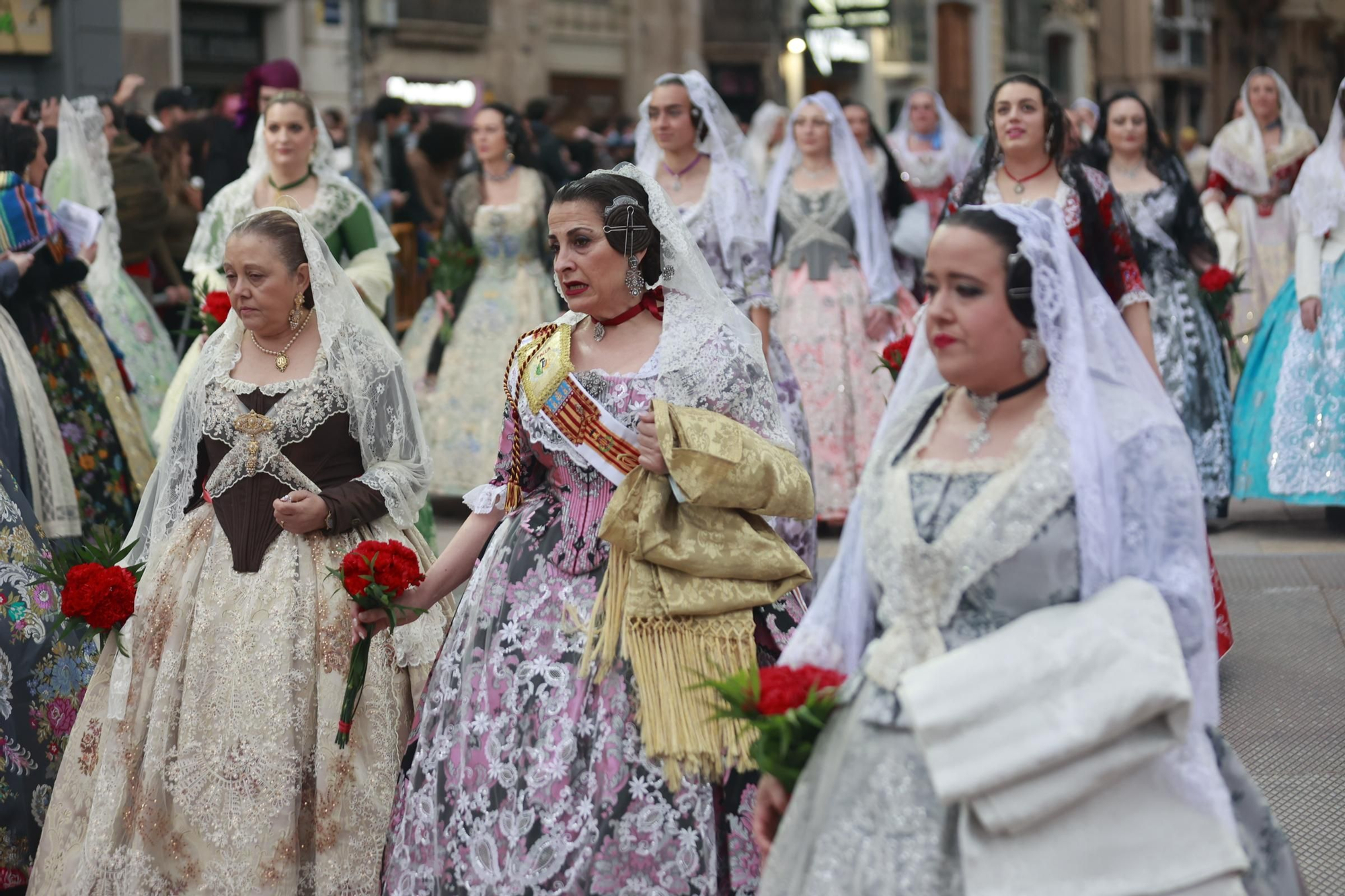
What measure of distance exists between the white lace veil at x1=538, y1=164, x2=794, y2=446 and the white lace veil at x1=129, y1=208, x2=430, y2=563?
0.60 m

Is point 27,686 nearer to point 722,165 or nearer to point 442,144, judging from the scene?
point 722,165

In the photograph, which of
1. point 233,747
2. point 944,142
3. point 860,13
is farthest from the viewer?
point 860,13

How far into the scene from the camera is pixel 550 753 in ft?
12.6

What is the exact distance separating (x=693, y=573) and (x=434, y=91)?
20213 millimetres

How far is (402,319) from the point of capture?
13.1 m

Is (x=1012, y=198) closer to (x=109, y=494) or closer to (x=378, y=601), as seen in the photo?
(x=378, y=601)

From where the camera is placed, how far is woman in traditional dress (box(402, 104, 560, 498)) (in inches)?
376

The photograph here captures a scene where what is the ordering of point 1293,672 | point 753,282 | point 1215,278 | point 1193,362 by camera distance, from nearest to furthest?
point 1293,672, point 753,282, point 1215,278, point 1193,362

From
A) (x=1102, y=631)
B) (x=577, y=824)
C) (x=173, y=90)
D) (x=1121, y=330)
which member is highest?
(x=173, y=90)

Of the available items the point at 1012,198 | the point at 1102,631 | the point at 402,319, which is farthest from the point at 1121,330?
the point at 402,319

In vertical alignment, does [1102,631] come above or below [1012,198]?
below

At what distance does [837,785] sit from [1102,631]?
51 centimetres

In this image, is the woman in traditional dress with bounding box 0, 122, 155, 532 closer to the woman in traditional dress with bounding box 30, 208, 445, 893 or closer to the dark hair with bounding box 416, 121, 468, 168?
the woman in traditional dress with bounding box 30, 208, 445, 893

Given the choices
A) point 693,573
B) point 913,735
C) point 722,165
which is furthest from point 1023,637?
point 722,165
